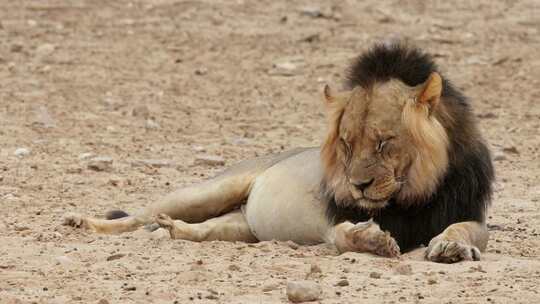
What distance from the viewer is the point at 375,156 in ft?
20.9

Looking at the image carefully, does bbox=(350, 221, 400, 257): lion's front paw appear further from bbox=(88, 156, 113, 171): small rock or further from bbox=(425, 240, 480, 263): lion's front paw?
bbox=(88, 156, 113, 171): small rock

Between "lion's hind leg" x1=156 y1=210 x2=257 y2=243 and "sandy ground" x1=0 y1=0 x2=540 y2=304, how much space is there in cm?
15

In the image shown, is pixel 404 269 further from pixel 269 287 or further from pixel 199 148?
pixel 199 148

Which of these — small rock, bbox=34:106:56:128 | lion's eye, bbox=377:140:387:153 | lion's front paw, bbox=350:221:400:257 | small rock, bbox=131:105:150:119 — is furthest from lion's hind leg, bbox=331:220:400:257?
small rock, bbox=131:105:150:119

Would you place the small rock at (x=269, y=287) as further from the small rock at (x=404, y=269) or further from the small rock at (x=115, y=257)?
the small rock at (x=115, y=257)

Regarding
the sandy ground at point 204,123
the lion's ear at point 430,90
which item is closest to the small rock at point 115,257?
the sandy ground at point 204,123

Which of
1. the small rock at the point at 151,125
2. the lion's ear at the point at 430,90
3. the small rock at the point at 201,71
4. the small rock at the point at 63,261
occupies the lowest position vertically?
the small rock at the point at 151,125

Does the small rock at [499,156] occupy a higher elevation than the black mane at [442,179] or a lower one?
lower

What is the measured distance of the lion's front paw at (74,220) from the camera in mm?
7336

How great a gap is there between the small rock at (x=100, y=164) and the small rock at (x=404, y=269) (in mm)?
3760

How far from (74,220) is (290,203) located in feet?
3.60

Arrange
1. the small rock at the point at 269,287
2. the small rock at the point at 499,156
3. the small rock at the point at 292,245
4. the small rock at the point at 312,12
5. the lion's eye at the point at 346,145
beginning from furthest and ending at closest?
the small rock at the point at 312,12 < the small rock at the point at 499,156 < the small rock at the point at 292,245 < the lion's eye at the point at 346,145 < the small rock at the point at 269,287

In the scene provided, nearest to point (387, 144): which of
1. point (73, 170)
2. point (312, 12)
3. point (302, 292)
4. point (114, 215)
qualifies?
point (302, 292)

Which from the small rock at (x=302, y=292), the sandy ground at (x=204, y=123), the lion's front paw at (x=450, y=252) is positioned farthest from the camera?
the lion's front paw at (x=450, y=252)
